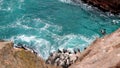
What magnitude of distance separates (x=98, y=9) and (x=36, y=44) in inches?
329

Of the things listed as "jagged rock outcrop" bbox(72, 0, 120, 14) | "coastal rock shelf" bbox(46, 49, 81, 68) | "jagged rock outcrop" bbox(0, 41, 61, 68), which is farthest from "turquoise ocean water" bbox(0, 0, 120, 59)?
"jagged rock outcrop" bbox(0, 41, 61, 68)

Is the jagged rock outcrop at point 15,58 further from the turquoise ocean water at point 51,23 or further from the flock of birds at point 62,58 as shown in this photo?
the turquoise ocean water at point 51,23

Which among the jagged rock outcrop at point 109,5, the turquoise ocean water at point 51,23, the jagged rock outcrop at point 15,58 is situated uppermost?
the jagged rock outcrop at point 15,58

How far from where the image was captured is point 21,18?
2291 centimetres

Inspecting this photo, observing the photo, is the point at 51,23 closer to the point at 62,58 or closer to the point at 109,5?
the point at 109,5

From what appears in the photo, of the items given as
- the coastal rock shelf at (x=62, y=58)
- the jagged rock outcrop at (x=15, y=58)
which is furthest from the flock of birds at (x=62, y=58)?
the jagged rock outcrop at (x=15, y=58)

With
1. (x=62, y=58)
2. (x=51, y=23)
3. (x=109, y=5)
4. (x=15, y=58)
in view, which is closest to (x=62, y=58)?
(x=62, y=58)

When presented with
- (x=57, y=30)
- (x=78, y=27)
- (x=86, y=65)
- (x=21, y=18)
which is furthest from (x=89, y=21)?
(x=86, y=65)

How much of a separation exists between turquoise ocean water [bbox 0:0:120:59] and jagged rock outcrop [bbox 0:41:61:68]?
37.4 ft

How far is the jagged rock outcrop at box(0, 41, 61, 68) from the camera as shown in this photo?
22.0 ft

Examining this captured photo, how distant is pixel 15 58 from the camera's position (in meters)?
7.09

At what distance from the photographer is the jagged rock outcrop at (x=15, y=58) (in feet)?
22.0

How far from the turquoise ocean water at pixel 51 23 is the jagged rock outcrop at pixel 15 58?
11407 mm

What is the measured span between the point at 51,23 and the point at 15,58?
15.7 metres
